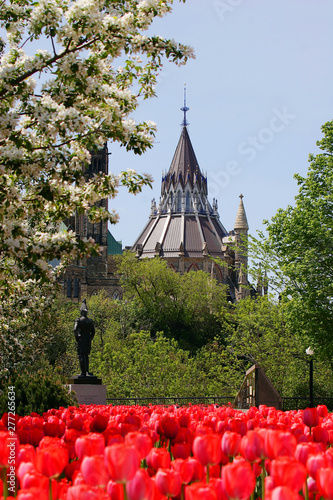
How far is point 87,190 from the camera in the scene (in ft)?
31.6

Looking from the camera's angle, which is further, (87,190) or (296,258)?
(296,258)

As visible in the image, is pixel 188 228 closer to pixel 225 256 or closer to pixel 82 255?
pixel 225 256

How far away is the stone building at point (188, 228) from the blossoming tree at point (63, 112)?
312 ft

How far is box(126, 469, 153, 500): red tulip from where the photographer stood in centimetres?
254

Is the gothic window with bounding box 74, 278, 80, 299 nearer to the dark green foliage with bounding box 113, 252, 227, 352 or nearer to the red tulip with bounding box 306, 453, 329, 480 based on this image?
the dark green foliage with bounding box 113, 252, 227, 352

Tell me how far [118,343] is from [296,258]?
30.4 metres

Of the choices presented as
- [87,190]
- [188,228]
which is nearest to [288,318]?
[87,190]

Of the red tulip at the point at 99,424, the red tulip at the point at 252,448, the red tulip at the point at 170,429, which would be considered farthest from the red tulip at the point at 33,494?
the red tulip at the point at 99,424

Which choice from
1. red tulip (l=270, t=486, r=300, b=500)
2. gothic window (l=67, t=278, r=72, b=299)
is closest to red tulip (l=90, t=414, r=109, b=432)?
red tulip (l=270, t=486, r=300, b=500)

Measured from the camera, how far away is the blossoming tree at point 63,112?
8.12 meters

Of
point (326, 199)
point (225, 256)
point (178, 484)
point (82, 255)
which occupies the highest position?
point (225, 256)

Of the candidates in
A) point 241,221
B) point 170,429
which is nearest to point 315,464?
point 170,429

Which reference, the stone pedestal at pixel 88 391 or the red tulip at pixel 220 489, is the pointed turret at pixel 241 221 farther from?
the red tulip at pixel 220 489

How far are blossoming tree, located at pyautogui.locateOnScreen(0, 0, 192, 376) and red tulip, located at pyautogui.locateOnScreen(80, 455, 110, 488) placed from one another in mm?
5492
